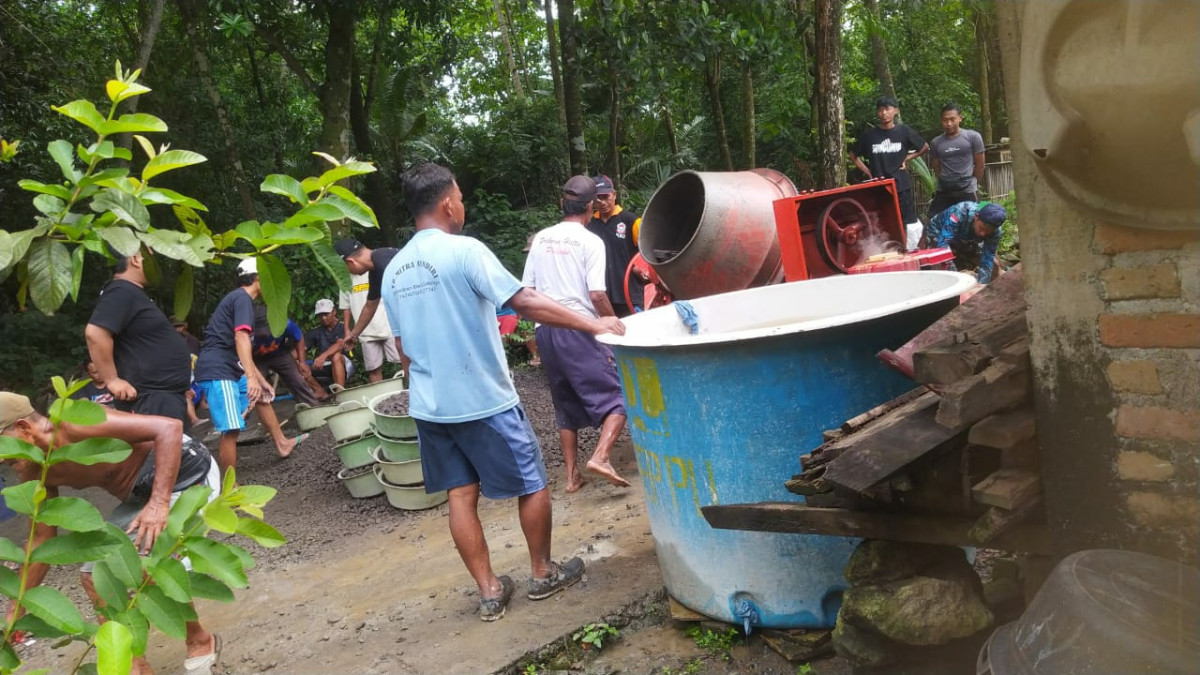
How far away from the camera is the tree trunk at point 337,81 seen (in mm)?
11586

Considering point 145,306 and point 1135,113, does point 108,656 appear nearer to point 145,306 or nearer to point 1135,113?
point 1135,113

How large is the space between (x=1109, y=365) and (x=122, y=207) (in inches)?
85.7

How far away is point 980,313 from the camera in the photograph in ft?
8.58

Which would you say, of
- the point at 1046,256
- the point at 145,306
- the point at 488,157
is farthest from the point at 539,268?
the point at 488,157

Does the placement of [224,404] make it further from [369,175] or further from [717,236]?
[369,175]

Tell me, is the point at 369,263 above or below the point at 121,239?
below

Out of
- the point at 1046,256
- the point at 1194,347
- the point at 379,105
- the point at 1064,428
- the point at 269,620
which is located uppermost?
the point at 379,105

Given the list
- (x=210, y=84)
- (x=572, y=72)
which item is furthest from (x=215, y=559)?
(x=210, y=84)

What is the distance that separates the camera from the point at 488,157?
16094 mm

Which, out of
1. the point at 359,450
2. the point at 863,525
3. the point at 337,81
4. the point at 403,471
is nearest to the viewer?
the point at 863,525

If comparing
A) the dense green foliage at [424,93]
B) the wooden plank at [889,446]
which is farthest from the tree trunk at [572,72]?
the wooden plank at [889,446]

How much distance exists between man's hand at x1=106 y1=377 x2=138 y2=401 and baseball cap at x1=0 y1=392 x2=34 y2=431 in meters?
2.13

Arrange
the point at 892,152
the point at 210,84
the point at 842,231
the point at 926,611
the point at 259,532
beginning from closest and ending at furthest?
the point at 259,532 → the point at 926,611 → the point at 842,231 → the point at 892,152 → the point at 210,84

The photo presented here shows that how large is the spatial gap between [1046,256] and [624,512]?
3166mm
